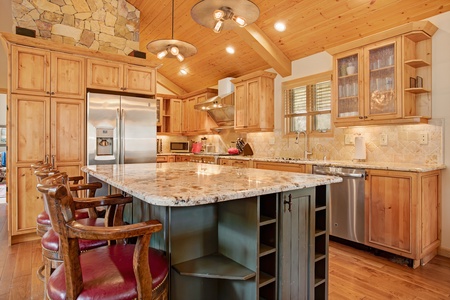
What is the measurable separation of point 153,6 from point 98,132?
91.7 inches

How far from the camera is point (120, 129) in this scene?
4.07 metres

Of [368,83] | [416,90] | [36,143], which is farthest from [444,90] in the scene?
[36,143]

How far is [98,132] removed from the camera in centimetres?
391

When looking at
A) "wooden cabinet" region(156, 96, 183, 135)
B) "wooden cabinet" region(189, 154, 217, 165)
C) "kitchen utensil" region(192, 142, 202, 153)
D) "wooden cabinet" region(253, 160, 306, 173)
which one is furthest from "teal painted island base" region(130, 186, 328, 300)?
"wooden cabinet" region(156, 96, 183, 135)

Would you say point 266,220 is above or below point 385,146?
below

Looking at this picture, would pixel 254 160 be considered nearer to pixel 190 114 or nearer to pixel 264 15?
pixel 264 15

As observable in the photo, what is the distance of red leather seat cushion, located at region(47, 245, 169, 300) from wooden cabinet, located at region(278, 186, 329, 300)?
2.27 ft

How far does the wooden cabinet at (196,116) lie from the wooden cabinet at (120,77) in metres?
1.92

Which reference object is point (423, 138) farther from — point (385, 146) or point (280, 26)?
point (280, 26)

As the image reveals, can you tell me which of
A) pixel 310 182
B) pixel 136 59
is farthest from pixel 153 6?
pixel 310 182

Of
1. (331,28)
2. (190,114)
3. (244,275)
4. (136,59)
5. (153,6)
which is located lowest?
(244,275)

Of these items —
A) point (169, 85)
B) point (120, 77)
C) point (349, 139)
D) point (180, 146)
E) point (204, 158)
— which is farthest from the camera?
point (180, 146)

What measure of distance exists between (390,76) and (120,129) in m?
3.55

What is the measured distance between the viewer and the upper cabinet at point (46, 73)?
3.44 m
